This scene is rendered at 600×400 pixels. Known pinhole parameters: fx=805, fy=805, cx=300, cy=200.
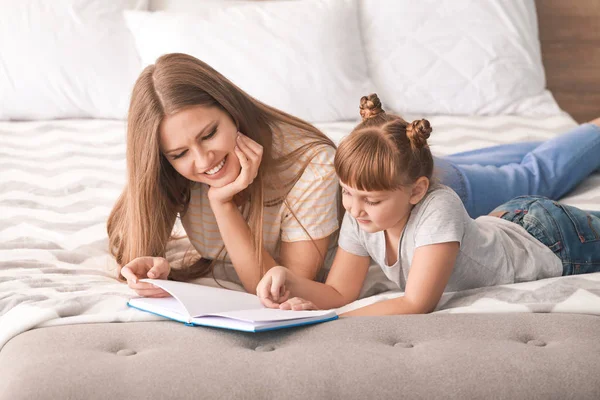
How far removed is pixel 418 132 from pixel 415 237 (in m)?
0.21

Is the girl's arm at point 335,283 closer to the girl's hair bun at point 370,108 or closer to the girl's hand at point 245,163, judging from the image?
the girl's hand at point 245,163

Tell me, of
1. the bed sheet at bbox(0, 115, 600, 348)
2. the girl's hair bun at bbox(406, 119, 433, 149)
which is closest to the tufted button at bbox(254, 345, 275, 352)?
the bed sheet at bbox(0, 115, 600, 348)

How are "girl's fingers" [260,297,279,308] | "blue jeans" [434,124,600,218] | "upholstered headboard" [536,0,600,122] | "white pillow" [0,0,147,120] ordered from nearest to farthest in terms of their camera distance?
"girl's fingers" [260,297,279,308]
"blue jeans" [434,124,600,218]
"white pillow" [0,0,147,120]
"upholstered headboard" [536,0,600,122]

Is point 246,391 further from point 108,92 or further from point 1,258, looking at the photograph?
point 108,92

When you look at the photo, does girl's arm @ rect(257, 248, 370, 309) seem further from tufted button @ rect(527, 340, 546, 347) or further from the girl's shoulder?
tufted button @ rect(527, 340, 546, 347)

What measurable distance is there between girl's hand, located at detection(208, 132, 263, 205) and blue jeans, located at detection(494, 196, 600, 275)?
59 centimetres

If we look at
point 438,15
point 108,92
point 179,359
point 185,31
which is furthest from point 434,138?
point 179,359

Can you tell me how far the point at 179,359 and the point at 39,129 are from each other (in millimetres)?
1690

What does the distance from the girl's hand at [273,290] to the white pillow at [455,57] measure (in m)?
1.57

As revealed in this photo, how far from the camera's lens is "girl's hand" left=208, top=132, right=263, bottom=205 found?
1.55 meters

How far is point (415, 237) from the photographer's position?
147cm

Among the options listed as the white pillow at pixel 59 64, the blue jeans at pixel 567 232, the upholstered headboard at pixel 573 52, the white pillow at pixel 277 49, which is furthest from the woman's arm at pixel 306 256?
the upholstered headboard at pixel 573 52

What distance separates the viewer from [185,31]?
2725 millimetres

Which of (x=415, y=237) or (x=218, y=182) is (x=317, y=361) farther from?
(x=218, y=182)
